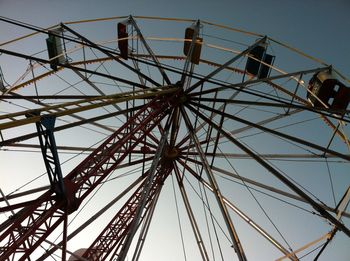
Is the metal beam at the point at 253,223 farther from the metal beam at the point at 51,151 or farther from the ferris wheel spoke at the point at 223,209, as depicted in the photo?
the metal beam at the point at 51,151

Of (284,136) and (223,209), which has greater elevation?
(284,136)

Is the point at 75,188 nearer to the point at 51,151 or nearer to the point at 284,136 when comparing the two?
the point at 51,151

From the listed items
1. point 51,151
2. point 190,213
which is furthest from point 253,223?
point 51,151

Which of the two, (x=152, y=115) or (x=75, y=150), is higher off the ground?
(x=152, y=115)

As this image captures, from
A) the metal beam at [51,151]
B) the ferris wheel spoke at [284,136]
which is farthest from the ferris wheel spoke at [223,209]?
the metal beam at [51,151]

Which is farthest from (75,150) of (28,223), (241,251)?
(241,251)

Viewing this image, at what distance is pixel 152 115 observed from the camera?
14.0 meters

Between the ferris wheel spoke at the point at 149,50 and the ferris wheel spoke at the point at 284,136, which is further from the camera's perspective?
the ferris wheel spoke at the point at 149,50

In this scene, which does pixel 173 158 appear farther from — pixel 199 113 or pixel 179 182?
pixel 199 113

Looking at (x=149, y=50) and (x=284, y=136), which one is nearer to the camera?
(x=284, y=136)

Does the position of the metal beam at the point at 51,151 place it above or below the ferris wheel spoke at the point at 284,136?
below

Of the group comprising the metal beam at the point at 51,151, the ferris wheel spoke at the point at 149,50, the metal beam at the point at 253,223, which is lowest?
the metal beam at the point at 51,151

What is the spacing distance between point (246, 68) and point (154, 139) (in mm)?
7065

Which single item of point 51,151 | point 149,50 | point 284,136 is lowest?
point 51,151
